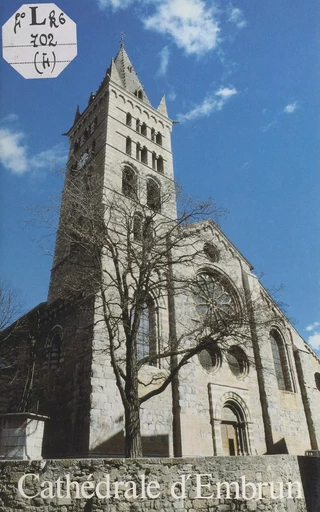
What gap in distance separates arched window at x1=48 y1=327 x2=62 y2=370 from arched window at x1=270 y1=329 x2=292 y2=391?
37.3 feet

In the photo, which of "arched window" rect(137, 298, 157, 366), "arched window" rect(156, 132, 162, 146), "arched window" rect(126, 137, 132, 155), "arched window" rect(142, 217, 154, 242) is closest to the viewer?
"arched window" rect(142, 217, 154, 242)

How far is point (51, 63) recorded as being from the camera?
673 cm

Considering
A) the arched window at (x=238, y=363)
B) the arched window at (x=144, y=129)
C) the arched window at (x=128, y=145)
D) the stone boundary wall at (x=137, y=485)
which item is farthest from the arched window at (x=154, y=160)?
the stone boundary wall at (x=137, y=485)

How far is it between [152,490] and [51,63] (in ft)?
Result: 28.4

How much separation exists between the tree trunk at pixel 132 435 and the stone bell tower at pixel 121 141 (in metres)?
10.4

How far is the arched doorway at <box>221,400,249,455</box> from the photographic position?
49.3 ft

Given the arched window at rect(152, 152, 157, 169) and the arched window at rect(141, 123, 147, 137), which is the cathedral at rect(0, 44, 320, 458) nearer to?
the arched window at rect(152, 152, 157, 169)

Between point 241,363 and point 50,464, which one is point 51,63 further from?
point 241,363

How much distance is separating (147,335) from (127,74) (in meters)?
22.1

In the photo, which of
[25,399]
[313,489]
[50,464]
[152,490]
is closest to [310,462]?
[313,489]

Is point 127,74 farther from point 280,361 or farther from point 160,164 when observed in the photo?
point 280,361

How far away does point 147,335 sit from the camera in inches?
601

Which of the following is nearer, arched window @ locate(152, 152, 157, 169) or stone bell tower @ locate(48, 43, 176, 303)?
stone bell tower @ locate(48, 43, 176, 303)

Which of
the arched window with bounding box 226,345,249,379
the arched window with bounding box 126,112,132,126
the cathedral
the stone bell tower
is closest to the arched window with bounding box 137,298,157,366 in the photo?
the cathedral
